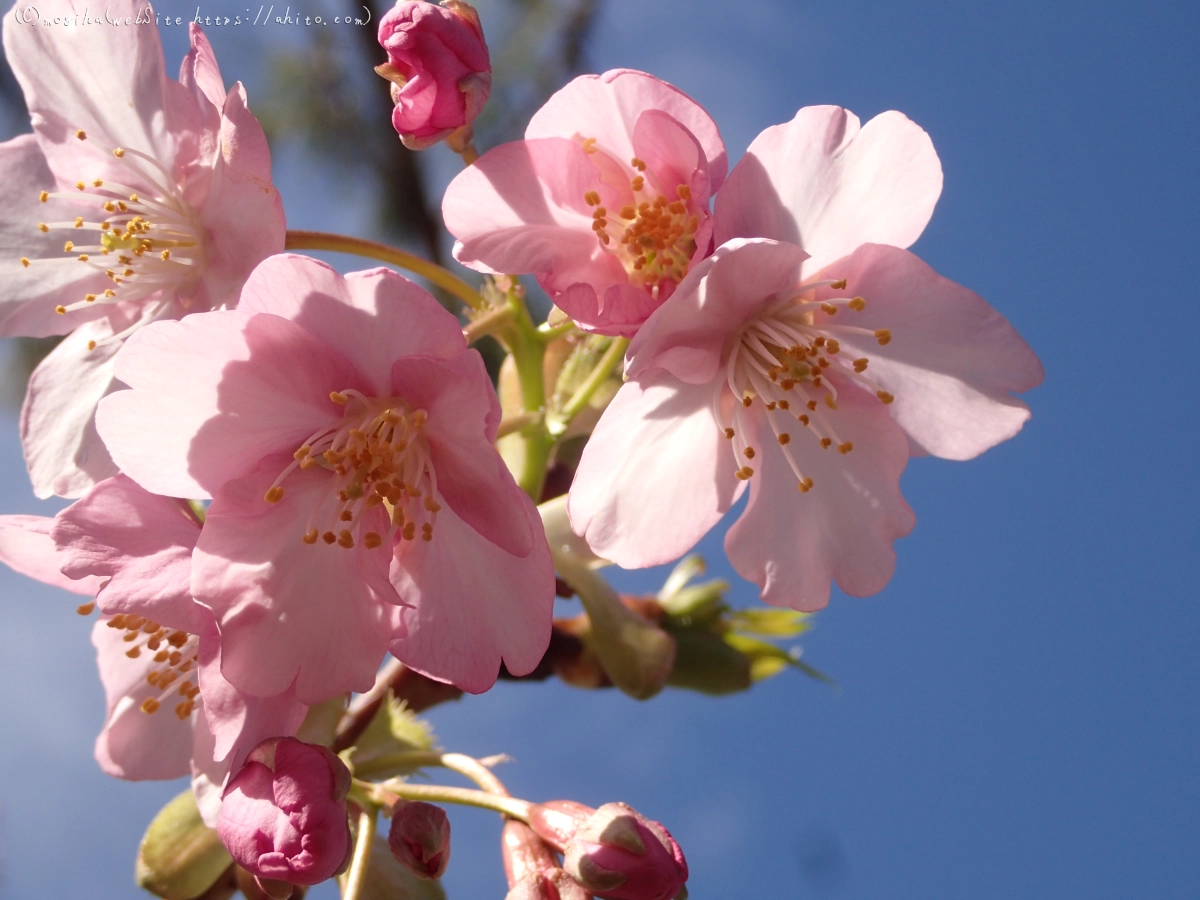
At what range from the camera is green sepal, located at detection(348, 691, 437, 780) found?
1.04 metres

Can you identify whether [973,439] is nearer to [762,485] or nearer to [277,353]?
[762,485]

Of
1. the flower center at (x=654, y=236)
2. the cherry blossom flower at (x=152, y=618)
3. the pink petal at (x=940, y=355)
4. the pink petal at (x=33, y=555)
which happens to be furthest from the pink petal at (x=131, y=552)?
the pink petal at (x=940, y=355)

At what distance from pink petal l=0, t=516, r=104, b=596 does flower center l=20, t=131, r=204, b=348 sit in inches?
7.8

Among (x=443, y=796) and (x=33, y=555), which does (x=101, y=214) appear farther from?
(x=443, y=796)

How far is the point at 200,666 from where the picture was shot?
2.56ft

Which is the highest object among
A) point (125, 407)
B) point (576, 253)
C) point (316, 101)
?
point (576, 253)

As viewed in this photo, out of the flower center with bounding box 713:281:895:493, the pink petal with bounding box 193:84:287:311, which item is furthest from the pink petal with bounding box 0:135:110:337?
the flower center with bounding box 713:281:895:493

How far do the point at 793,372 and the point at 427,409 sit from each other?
0.33 meters

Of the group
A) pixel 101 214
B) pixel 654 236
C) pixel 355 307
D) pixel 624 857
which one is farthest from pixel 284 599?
pixel 101 214

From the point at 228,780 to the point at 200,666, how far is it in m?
0.09

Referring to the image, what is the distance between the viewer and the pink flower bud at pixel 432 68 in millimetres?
865

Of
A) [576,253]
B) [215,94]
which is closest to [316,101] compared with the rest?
[215,94]

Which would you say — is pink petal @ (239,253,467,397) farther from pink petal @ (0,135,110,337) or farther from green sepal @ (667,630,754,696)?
green sepal @ (667,630,754,696)

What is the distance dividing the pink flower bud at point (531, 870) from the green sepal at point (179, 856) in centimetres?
31
